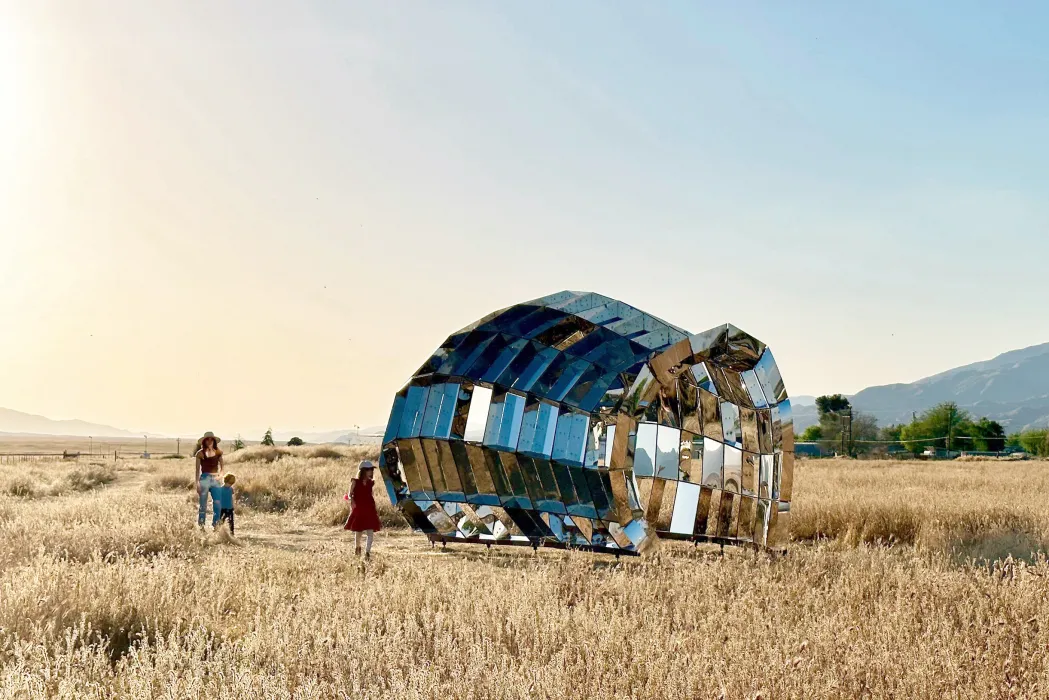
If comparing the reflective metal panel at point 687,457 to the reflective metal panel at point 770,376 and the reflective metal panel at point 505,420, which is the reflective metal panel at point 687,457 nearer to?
the reflective metal panel at point 770,376

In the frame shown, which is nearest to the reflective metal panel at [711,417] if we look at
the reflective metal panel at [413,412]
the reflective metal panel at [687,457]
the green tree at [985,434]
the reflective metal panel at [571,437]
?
the reflective metal panel at [687,457]

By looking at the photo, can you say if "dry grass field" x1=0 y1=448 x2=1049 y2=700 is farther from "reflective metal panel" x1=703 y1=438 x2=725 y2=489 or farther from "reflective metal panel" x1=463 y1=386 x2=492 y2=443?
"reflective metal panel" x1=463 y1=386 x2=492 y2=443

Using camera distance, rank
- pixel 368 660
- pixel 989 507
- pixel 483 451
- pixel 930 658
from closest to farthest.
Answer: pixel 930 658, pixel 368 660, pixel 483 451, pixel 989 507

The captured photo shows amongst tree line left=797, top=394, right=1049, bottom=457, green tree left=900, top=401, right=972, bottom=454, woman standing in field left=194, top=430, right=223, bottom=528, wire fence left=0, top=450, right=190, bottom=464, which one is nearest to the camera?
woman standing in field left=194, top=430, right=223, bottom=528

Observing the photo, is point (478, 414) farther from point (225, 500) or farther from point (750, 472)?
point (225, 500)

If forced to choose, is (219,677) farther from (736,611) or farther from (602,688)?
(736,611)

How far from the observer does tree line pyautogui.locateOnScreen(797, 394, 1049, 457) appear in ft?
293

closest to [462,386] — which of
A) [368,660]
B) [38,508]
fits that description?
[368,660]

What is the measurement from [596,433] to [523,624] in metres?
3.92

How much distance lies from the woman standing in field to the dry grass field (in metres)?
2.89

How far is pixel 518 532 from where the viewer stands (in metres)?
11.1

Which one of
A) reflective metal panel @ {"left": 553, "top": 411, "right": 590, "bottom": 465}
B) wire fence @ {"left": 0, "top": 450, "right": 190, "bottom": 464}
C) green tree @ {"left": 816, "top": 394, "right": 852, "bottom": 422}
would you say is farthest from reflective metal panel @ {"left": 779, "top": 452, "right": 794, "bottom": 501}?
green tree @ {"left": 816, "top": 394, "right": 852, "bottom": 422}

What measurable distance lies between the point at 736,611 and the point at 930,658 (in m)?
1.79

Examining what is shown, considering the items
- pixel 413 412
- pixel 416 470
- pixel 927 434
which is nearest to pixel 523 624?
pixel 416 470
